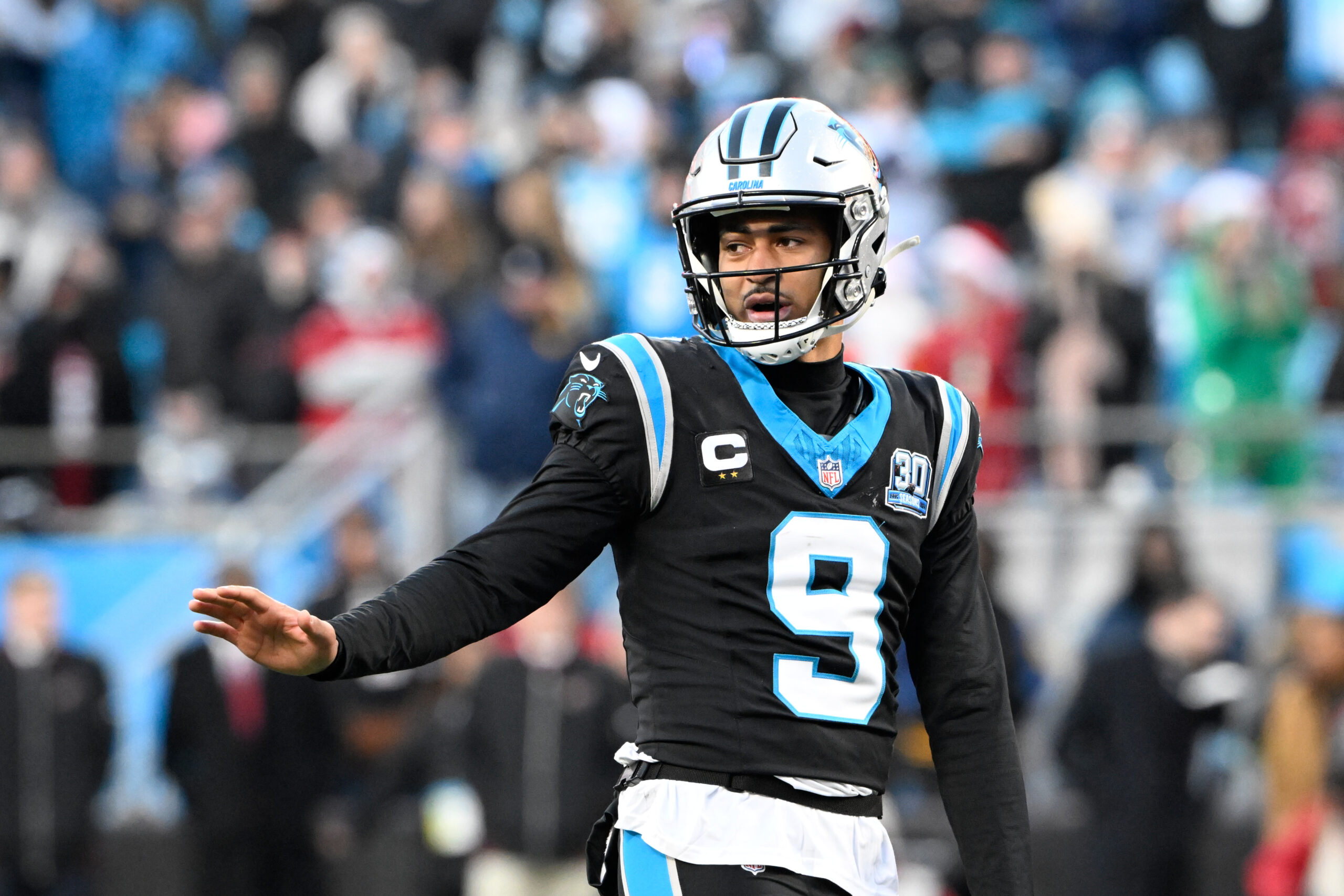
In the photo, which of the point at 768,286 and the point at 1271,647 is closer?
the point at 768,286

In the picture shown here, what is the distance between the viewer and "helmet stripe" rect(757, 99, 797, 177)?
373cm

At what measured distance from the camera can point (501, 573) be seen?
354 cm

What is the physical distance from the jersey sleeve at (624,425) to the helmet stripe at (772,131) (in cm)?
42

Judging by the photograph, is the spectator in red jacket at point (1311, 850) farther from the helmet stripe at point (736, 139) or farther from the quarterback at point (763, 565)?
the helmet stripe at point (736, 139)

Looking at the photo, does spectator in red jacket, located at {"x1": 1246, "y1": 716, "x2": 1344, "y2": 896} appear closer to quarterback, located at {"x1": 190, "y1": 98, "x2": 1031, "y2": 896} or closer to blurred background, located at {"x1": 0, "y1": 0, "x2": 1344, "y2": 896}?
blurred background, located at {"x1": 0, "y1": 0, "x2": 1344, "y2": 896}

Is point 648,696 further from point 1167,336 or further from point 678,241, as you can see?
point 1167,336

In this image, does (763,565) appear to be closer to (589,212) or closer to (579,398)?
(579,398)

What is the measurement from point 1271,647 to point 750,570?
6163 mm

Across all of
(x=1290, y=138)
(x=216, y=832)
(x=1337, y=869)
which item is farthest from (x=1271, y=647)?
(x=216, y=832)

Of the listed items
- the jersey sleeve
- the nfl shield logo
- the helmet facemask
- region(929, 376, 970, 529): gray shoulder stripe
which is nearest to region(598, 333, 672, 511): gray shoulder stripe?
the jersey sleeve

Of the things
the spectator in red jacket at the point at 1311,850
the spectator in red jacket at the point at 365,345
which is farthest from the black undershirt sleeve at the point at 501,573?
the spectator in red jacket at the point at 365,345

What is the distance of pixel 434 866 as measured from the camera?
369 inches

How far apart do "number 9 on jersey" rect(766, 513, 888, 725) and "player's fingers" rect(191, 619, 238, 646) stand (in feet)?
3.03

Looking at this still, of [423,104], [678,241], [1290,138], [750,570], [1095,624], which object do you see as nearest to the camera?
[750,570]
